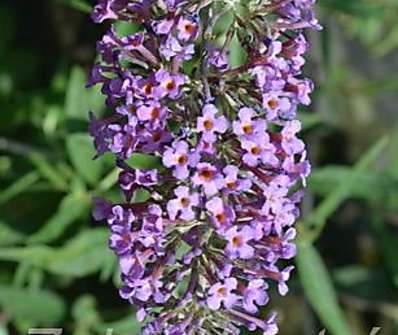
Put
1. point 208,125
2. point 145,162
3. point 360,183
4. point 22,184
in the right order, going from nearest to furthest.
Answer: point 208,125 < point 145,162 < point 360,183 < point 22,184

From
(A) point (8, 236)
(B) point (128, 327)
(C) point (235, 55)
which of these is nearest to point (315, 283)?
(B) point (128, 327)

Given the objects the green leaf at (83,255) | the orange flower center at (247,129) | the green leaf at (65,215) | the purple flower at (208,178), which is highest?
the green leaf at (65,215)

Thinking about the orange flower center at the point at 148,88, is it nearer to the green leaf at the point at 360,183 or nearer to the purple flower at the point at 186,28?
the purple flower at the point at 186,28

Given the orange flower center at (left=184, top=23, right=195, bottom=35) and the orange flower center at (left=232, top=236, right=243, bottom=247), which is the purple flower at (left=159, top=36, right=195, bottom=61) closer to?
the orange flower center at (left=184, top=23, right=195, bottom=35)

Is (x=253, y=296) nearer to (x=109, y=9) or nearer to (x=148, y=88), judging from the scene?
(x=148, y=88)

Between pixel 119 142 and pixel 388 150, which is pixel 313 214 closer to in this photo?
pixel 388 150

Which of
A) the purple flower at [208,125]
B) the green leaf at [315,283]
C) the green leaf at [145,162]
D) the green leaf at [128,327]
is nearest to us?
the purple flower at [208,125]

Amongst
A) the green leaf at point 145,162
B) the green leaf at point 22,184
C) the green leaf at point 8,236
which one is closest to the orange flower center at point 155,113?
the green leaf at point 145,162
